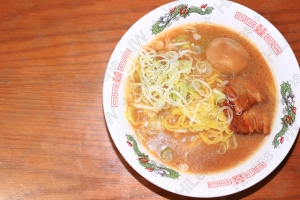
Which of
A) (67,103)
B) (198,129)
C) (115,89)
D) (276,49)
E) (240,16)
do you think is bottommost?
(67,103)

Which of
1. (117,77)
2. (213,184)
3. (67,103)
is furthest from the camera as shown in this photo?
(67,103)

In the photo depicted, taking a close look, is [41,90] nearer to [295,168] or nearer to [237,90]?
[237,90]

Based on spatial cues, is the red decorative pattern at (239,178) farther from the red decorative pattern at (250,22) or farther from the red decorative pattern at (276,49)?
the red decorative pattern at (250,22)

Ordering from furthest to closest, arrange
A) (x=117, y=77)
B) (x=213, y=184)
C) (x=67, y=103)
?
(x=67, y=103) → (x=117, y=77) → (x=213, y=184)

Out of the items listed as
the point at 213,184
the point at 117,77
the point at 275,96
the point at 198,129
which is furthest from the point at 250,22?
the point at 213,184

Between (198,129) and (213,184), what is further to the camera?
(198,129)

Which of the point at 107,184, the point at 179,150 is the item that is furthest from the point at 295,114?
the point at 107,184

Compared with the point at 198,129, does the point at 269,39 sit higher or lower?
higher

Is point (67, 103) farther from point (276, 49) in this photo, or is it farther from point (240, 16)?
point (276, 49)
